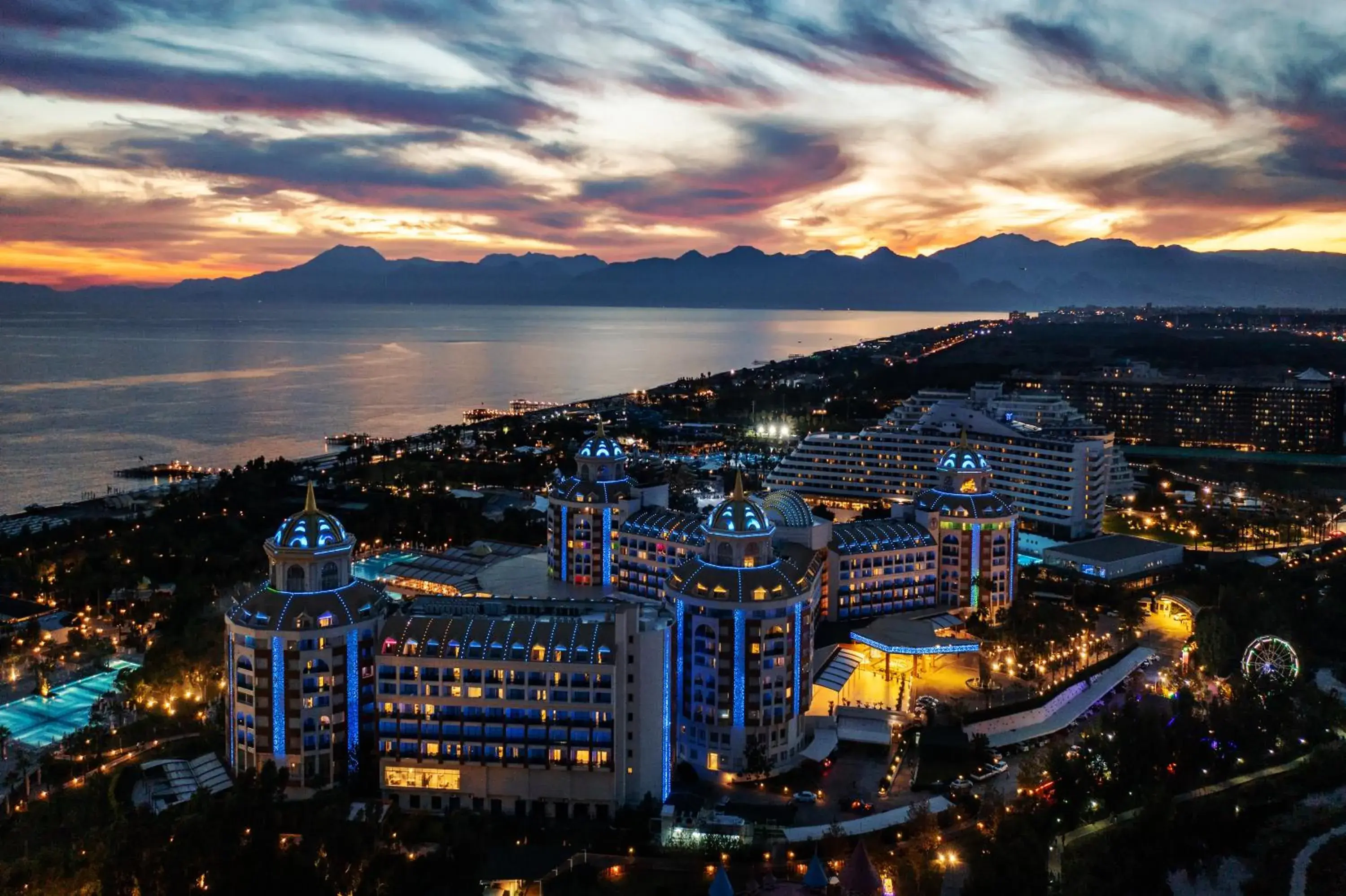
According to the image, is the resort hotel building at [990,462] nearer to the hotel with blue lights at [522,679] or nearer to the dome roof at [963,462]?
the dome roof at [963,462]

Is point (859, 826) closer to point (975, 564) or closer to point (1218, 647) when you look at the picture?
point (1218, 647)

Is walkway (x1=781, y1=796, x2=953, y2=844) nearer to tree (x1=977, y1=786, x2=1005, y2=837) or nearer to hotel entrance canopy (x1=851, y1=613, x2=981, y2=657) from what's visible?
tree (x1=977, y1=786, x2=1005, y2=837)

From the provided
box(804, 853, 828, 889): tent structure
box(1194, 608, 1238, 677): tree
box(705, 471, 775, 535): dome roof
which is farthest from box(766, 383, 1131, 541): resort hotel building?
box(804, 853, 828, 889): tent structure

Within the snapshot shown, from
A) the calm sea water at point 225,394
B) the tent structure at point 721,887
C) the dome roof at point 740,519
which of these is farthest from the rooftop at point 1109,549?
the calm sea water at point 225,394

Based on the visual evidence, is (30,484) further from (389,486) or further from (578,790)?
(578,790)

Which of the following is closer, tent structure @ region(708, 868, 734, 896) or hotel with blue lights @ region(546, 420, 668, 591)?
tent structure @ region(708, 868, 734, 896)
